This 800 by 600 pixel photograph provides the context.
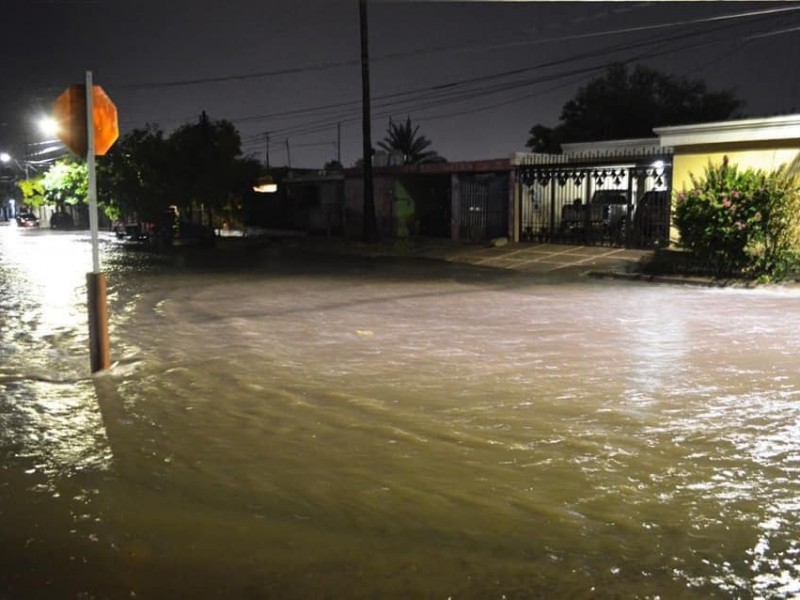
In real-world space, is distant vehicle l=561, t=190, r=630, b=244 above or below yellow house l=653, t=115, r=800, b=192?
below

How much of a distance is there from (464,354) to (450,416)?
2832mm

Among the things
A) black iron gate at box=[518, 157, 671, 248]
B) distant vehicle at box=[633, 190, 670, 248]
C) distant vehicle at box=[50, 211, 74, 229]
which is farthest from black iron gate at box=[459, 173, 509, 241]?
distant vehicle at box=[50, 211, 74, 229]

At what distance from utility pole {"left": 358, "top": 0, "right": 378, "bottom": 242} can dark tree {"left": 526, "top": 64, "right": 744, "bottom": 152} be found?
1751 centimetres

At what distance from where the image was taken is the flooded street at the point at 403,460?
13.3 feet

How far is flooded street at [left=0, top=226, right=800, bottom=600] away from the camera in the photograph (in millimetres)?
4047

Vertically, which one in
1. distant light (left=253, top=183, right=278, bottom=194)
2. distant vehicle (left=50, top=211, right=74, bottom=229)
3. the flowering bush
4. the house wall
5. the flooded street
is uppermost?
distant light (left=253, top=183, right=278, bottom=194)

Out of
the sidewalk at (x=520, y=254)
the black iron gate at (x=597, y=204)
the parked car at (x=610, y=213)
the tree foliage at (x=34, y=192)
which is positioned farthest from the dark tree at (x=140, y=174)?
the tree foliage at (x=34, y=192)

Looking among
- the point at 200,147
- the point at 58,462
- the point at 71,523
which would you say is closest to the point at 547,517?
the point at 71,523

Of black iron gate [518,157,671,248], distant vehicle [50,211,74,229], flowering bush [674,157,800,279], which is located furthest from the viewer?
distant vehicle [50,211,74,229]

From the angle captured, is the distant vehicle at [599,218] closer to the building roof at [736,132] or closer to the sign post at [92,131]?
the building roof at [736,132]

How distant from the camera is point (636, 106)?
45625 mm

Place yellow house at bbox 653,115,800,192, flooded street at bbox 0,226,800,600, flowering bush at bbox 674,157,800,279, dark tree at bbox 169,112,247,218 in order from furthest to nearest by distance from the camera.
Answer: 1. dark tree at bbox 169,112,247,218
2. yellow house at bbox 653,115,800,192
3. flowering bush at bbox 674,157,800,279
4. flooded street at bbox 0,226,800,600

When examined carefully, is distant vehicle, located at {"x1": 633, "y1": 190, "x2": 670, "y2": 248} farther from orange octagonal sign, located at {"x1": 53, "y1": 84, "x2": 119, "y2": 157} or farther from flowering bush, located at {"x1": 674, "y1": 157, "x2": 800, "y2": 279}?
orange octagonal sign, located at {"x1": 53, "y1": 84, "x2": 119, "y2": 157}

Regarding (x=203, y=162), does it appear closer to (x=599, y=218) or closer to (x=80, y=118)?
(x=599, y=218)
